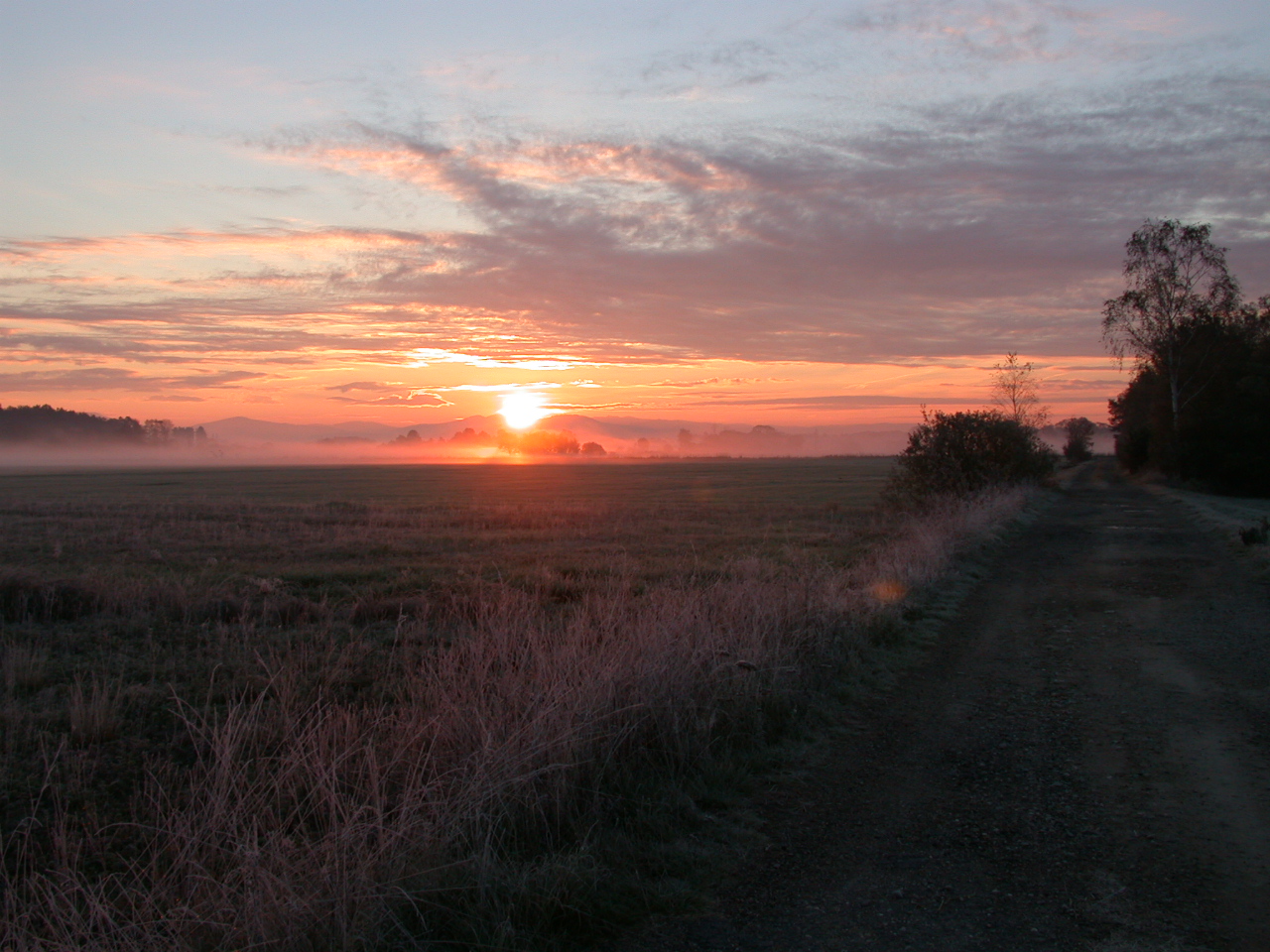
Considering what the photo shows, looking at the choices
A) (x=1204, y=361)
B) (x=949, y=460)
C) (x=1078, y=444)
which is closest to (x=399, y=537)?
(x=949, y=460)

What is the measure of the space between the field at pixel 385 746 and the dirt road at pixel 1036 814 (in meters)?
0.57

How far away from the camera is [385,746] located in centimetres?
554

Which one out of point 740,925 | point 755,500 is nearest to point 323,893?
point 740,925

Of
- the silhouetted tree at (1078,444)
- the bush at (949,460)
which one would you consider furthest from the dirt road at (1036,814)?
the silhouetted tree at (1078,444)

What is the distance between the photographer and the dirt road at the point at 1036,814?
4027 mm

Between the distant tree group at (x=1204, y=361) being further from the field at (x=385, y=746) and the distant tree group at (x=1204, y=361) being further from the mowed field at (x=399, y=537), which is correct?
the field at (x=385, y=746)

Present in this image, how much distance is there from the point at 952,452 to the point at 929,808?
27393 millimetres

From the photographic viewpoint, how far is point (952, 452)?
30.8 m

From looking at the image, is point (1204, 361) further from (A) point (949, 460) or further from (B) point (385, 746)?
(B) point (385, 746)

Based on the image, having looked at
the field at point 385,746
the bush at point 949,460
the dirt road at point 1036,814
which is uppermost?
the bush at point 949,460

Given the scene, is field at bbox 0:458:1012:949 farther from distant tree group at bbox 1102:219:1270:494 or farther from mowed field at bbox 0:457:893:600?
distant tree group at bbox 1102:219:1270:494

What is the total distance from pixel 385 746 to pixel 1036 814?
4.32 m

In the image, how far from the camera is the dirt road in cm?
403

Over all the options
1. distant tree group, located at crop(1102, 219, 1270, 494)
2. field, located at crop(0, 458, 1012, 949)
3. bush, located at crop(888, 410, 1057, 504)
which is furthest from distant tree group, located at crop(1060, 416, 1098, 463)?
field, located at crop(0, 458, 1012, 949)
